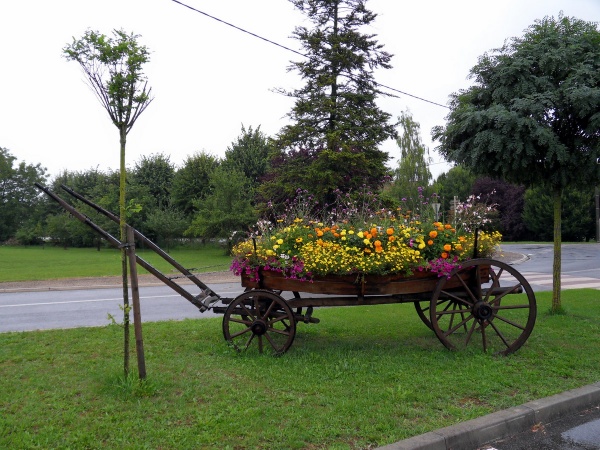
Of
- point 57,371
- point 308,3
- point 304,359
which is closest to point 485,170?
point 304,359

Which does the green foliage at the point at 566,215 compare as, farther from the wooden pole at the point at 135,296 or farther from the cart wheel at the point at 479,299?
the wooden pole at the point at 135,296

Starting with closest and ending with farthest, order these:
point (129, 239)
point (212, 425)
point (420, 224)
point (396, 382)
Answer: point (212, 425)
point (129, 239)
point (396, 382)
point (420, 224)

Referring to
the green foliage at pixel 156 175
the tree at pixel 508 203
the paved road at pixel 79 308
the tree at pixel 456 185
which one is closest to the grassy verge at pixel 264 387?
the paved road at pixel 79 308

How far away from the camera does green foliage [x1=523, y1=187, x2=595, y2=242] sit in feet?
140

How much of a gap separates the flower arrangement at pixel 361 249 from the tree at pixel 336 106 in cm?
1606

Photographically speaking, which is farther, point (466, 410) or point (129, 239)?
point (129, 239)

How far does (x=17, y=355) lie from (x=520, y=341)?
19.4 ft

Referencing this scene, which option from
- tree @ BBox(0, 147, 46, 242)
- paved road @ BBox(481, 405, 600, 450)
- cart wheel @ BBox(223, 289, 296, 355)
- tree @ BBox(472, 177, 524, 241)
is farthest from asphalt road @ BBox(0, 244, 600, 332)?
tree @ BBox(0, 147, 46, 242)

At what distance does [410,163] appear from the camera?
135 feet

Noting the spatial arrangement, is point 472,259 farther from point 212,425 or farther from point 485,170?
point 212,425

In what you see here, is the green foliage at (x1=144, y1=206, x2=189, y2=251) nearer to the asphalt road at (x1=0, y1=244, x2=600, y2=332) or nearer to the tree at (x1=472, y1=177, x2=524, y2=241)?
the asphalt road at (x1=0, y1=244, x2=600, y2=332)

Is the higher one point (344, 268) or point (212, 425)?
point (344, 268)

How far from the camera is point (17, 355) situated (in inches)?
238

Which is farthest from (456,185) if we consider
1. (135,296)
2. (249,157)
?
(135,296)
